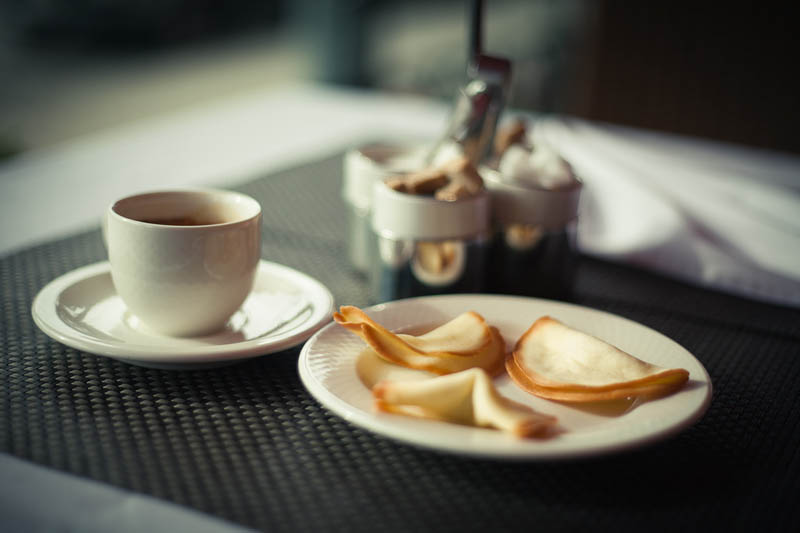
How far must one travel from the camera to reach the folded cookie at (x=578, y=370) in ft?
1.56

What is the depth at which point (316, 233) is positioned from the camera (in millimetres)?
877

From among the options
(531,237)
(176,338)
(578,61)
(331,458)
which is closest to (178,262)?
(176,338)

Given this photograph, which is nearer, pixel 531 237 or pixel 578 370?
pixel 578 370

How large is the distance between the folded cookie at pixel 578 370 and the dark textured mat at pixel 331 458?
0.13ft

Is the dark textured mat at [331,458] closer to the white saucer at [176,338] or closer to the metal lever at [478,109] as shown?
the white saucer at [176,338]

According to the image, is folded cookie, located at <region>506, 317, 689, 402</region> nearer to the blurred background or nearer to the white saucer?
the white saucer

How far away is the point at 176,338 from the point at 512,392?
0.81ft

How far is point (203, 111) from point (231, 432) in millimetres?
1192

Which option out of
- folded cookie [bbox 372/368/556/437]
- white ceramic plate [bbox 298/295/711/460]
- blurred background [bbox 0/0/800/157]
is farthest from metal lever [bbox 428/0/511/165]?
blurred background [bbox 0/0/800/157]

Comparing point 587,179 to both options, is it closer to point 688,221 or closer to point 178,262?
point 688,221

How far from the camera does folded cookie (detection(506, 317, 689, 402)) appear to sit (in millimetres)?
475

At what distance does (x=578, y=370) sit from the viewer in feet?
1.65

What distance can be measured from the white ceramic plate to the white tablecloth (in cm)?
24

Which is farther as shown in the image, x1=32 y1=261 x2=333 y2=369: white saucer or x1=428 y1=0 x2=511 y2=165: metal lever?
x1=428 y1=0 x2=511 y2=165: metal lever
